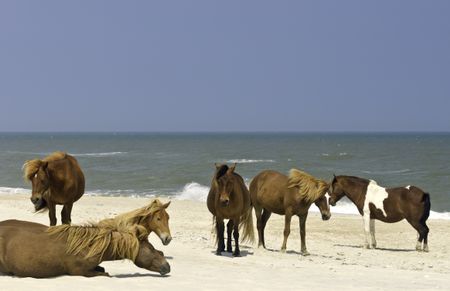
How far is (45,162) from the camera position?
31.7ft

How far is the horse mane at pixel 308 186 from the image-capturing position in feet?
39.9

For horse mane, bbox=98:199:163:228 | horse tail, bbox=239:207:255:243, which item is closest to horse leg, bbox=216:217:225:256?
horse tail, bbox=239:207:255:243

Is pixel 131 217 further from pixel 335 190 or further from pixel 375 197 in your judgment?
pixel 375 197

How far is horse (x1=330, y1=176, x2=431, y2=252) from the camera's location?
1499 cm

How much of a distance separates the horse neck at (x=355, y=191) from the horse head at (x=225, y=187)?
548cm

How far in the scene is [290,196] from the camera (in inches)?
486

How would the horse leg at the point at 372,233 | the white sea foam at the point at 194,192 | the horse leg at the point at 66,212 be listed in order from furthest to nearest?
the white sea foam at the point at 194,192, the horse leg at the point at 372,233, the horse leg at the point at 66,212

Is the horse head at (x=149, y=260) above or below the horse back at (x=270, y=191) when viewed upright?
below

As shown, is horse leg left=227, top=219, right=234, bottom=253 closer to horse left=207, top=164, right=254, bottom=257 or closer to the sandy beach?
horse left=207, top=164, right=254, bottom=257

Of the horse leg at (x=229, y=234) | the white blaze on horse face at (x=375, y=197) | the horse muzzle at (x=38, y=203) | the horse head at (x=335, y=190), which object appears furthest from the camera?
the horse head at (x=335, y=190)

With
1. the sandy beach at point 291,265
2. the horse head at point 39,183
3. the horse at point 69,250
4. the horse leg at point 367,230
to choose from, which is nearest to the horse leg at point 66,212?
the horse head at point 39,183

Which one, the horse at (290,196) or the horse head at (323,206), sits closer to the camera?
the horse at (290,196)

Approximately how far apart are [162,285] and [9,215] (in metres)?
7.40

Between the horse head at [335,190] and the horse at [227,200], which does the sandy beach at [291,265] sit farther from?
the horse head at [335,190]
